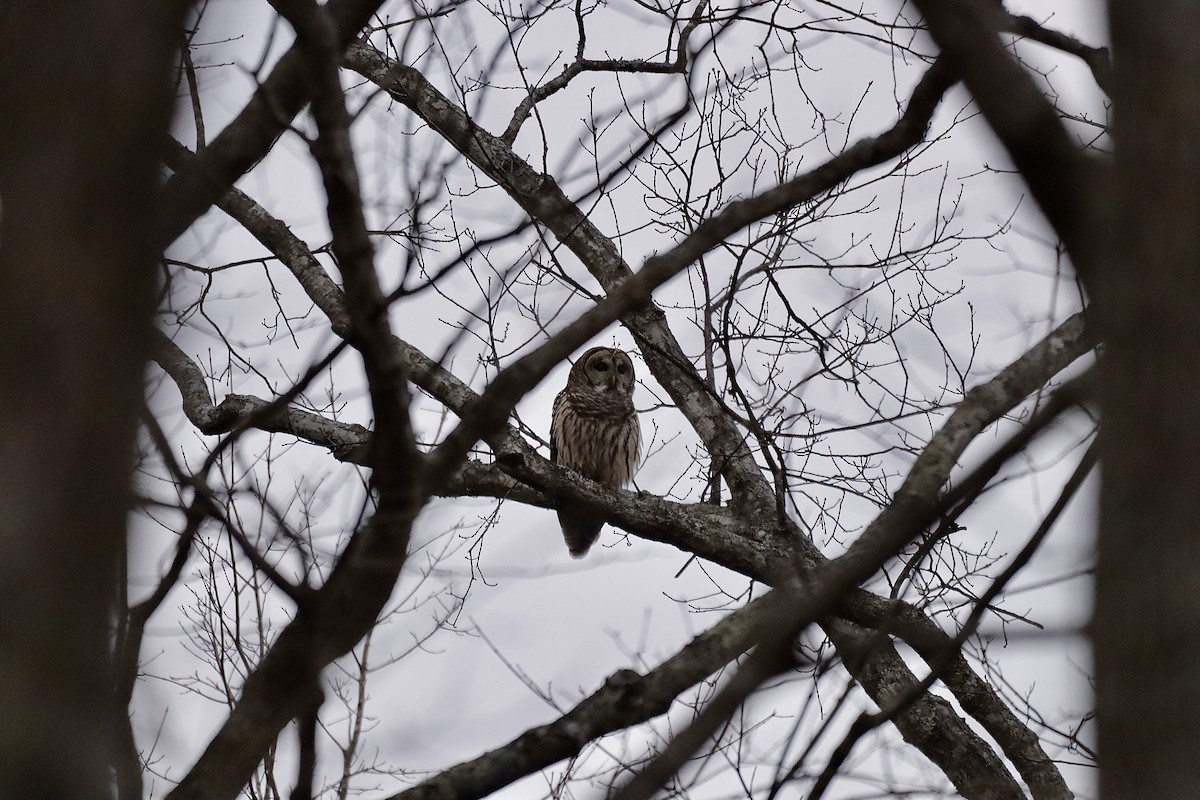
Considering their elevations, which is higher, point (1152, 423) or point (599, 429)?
point (599, 429)

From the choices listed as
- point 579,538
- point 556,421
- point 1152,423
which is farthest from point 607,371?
point 1152,423

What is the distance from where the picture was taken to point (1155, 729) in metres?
1.06

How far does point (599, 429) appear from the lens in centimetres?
878

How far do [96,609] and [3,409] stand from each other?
20 centimetres

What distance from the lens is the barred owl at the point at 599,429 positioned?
8.74 meters

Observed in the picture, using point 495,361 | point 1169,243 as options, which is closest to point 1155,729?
point 1169,243

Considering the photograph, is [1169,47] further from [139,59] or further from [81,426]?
[81,426]

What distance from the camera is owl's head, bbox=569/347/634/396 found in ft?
29.9

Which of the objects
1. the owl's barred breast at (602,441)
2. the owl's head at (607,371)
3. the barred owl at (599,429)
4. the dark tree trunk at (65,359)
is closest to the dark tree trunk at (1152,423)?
the dark tree trunk at (65,359)

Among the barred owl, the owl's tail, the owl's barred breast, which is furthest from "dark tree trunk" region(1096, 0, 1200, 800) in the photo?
the owl's barred breast

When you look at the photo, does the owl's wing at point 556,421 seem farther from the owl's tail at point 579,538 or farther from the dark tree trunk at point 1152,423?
the dark tree trunk at point 1152,423

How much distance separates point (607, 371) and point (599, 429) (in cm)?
58

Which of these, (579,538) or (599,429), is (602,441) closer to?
(599,429)

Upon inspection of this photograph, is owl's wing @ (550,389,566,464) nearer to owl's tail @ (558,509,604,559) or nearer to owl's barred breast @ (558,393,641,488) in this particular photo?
owl's barred breast @ (558,393,641,488)
